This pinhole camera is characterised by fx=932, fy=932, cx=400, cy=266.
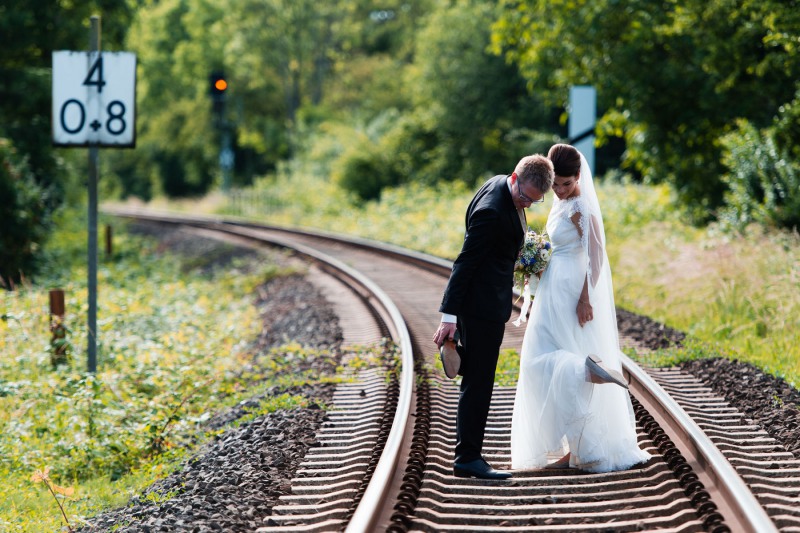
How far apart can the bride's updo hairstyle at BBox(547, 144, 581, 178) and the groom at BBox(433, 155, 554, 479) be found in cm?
24

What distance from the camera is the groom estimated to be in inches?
200

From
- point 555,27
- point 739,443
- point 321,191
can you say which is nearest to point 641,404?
point 739,443

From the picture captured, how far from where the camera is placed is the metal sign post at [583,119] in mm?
15562

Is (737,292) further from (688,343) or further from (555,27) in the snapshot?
(555,27)

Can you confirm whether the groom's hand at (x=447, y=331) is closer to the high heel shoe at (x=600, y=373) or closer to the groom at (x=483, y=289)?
the groom at (x=483, y=289)

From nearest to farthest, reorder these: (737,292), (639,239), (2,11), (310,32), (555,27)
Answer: (737,292)
(639,239)
(555,27)
(2,11)
(310,32)

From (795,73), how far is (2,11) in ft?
52.8

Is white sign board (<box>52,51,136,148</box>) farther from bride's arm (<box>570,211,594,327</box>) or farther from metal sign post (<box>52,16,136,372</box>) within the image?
bride's arm (<box>570,211,594,327</box>)

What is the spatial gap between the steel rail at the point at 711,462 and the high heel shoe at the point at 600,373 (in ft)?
1.62

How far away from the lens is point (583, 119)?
51.4 feet

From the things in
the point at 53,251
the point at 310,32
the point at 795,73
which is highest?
the point at 310,32

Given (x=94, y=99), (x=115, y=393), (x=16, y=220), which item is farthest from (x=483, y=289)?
(x=16, y=220)

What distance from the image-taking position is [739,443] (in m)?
5.65

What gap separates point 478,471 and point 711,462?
125cm
